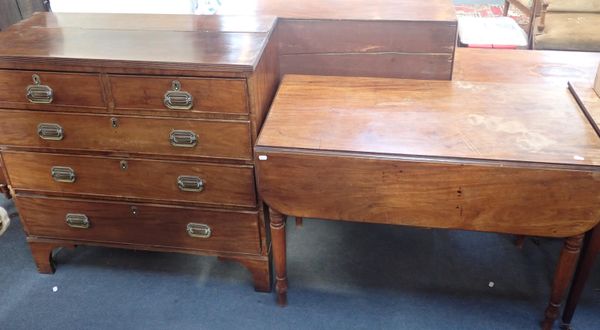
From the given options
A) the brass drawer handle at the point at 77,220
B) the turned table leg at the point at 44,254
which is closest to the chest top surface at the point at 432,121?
the brass drawer handle at the point at 77,220

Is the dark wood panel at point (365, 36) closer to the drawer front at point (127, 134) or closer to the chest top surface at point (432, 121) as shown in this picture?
the chest top surface at point (432, 121)

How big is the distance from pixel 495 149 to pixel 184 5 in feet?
4.33

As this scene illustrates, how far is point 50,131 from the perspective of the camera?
1584 millimetres

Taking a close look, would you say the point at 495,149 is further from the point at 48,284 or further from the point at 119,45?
the point at 48,284

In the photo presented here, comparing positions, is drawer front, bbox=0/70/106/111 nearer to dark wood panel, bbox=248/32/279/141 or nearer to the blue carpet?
dark wood panel, bbox=248/32/279/141

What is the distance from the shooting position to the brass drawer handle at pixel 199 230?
5.57 ft

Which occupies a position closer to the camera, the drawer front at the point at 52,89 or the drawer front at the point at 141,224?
the drawer front at the point at 52,89

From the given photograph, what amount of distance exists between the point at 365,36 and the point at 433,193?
0.58 metres

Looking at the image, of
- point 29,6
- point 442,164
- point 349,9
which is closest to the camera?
point 442,164

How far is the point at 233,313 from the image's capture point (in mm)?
1731

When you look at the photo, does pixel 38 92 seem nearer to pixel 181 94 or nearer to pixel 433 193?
pixel 181 94

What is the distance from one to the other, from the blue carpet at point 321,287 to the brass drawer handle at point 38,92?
0.70m

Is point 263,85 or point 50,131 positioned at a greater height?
point 263,85

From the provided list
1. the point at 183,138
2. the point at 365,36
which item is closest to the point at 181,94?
the point at 183,138
